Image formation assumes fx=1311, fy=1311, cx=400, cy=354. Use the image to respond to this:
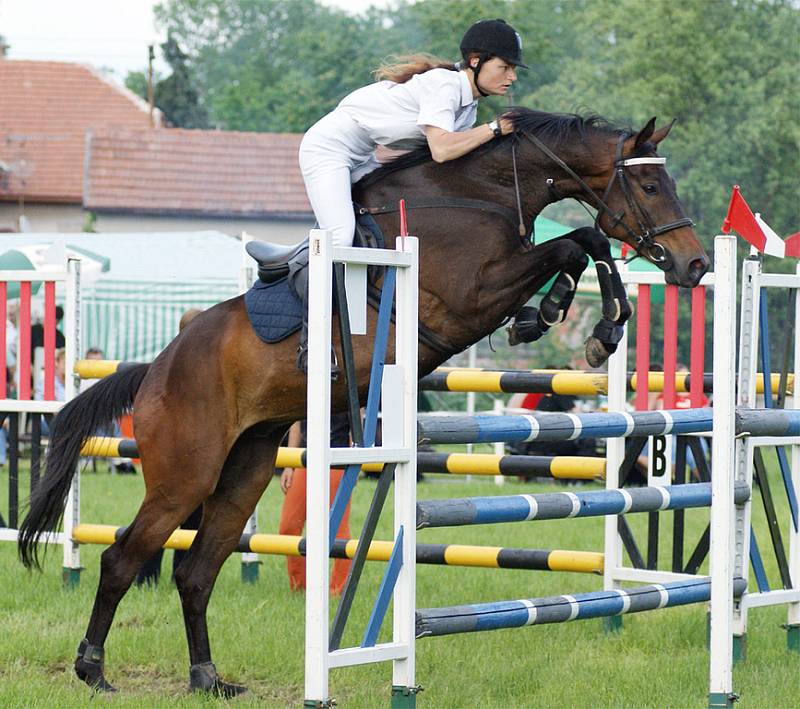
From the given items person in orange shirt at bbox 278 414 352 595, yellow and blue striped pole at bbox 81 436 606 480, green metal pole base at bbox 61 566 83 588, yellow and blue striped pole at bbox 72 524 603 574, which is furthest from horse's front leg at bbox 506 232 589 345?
green metal pole base at bbox 61 566 83 588

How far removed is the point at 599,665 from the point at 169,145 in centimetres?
3161

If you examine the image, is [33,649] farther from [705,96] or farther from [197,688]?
[705,96]

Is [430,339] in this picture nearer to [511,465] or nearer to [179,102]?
[511,465]

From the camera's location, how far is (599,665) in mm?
5301

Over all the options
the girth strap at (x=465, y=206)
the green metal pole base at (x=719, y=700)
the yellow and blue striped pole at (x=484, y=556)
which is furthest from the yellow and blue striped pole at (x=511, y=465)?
the green metal pole base at (x=719, y=700)

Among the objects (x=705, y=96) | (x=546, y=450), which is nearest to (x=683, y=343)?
(x=705, y=96)

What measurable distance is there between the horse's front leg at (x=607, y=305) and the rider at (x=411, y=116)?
57 cm

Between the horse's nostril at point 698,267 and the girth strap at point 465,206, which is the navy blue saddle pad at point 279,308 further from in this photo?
the horse's nostril at point 698,267

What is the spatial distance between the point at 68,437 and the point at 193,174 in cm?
2975

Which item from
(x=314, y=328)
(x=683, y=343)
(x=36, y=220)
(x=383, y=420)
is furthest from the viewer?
(x=36, y=220)

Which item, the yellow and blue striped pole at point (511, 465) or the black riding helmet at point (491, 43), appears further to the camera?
the yellow and blue striped pole at point (511, 465)

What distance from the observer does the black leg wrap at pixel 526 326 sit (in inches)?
195

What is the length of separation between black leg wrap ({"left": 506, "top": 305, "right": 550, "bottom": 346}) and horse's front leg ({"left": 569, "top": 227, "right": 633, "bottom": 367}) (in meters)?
0.21

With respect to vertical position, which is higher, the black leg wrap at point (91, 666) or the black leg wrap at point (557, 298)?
the black leg wrap at point (557, 298)
